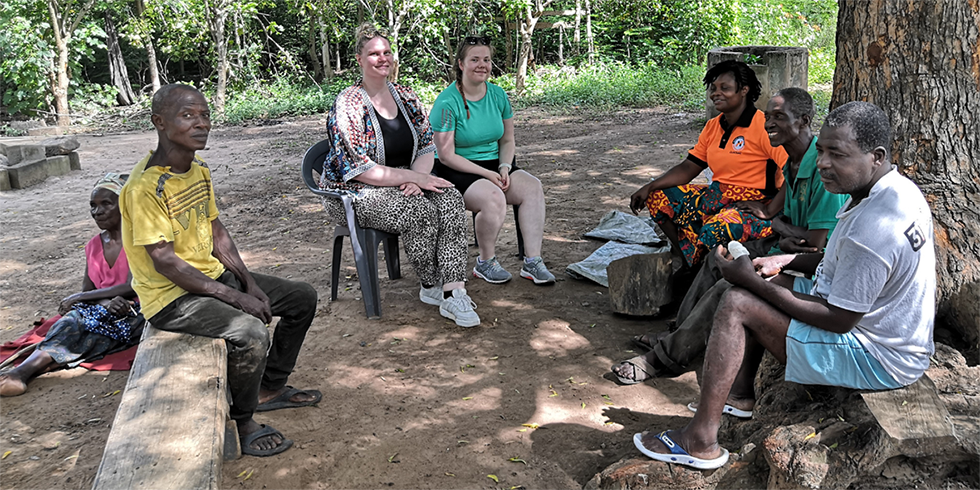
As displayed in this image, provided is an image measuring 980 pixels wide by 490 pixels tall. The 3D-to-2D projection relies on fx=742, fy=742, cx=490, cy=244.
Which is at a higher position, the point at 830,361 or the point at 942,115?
the point at 942,115

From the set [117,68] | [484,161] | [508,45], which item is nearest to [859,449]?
[484,161]

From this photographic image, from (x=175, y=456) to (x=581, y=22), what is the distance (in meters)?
13.8

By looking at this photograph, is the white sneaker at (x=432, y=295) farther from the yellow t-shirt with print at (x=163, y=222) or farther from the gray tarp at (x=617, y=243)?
the yellow t-shirt with print at (x=163, y=222)

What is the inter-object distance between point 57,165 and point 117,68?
7.61 m

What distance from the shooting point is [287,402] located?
336cm

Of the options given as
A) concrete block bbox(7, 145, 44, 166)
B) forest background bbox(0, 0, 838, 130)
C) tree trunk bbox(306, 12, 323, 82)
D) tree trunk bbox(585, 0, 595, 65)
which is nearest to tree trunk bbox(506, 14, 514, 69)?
forest background bbox(0, 0, 838, 130)

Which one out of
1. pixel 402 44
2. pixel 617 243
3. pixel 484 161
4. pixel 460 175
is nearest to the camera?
pixel 460 175

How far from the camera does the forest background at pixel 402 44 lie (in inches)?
514

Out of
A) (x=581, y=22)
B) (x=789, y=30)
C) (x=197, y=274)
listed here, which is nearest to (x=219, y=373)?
(x=197, y=274)

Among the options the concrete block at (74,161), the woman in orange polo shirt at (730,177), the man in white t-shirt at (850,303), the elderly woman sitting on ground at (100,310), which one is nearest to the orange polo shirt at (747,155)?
the woman in orange polo shirt at (730,177)

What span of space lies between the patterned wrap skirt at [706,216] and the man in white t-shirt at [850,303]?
1.15 metres

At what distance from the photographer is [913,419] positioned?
7.41ft

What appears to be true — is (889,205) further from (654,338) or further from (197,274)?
(197,274)

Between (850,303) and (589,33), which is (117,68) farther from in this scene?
(850,303)
